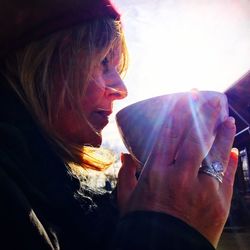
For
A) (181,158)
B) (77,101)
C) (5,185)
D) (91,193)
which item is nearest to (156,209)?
(181,158)

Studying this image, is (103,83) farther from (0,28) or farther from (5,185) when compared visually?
(5,185)

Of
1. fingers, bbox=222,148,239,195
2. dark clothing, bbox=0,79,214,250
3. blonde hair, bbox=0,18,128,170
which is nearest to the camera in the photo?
dark clothing, bbox=0,79,214,250

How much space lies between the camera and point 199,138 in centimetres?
75

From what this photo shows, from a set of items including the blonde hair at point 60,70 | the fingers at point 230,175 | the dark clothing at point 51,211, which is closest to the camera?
the dark clothing at point 51,211

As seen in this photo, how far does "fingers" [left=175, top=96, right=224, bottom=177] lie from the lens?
0.73 metres

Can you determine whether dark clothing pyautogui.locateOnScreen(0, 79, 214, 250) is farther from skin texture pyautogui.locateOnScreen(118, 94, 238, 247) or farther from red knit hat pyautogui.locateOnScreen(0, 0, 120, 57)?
red knit hat pyautogui.locateOnScreen(0, 0, 120, 57)

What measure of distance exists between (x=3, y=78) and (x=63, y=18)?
242 mm

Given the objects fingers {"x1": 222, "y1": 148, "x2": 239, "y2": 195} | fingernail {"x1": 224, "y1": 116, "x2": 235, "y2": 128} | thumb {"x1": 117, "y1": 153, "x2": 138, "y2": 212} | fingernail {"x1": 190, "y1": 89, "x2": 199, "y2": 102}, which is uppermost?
fingernail {"x1": 190, "y1": 89, "x2": 199, "y2": 102}

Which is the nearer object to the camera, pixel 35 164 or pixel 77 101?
pixel 35 164

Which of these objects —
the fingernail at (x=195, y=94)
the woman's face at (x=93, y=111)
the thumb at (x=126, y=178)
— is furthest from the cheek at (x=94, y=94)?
the fingernail at (x=195, y=94)

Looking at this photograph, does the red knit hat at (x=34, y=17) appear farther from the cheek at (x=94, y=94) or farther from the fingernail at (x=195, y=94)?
the fingernail at (x=195, y=94)

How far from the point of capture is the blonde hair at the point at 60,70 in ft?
3.43

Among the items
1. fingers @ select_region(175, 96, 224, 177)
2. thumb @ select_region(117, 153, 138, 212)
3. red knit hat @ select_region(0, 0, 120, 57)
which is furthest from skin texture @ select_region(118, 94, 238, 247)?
red knit hat @ select_region(0, 0, 120, 57)

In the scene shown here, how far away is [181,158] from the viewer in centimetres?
73
